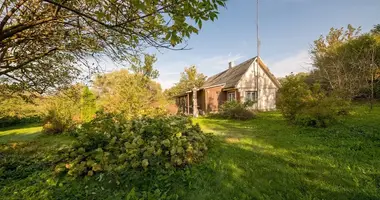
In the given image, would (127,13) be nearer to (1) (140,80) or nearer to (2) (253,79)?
(1) (140,80)

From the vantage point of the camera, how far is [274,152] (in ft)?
17.4

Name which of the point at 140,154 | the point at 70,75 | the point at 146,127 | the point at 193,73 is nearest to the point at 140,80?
the point at 70,75

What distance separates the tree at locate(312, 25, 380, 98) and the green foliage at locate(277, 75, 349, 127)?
1584 millimetres

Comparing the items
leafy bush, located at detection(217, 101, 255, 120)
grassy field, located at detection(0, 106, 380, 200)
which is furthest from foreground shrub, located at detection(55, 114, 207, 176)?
leafy bush, located at detection(217, 101, 255, 120)

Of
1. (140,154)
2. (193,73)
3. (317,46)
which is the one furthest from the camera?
(193,73)

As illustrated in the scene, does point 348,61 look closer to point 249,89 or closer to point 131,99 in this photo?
point 249,89

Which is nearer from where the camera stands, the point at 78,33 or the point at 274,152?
the point at 78,33

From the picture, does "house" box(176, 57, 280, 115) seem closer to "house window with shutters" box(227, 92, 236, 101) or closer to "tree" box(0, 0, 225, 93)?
"house window with shutters" box(227, 92, 236, 101)

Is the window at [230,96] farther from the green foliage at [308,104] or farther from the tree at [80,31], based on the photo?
the tree at [80,31]

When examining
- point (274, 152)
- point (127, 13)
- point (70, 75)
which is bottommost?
point (274, 152)

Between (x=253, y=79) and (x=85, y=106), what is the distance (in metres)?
15.9

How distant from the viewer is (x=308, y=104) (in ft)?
28.6

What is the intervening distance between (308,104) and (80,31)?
30.9ft

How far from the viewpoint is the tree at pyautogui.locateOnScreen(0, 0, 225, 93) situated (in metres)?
2.05
